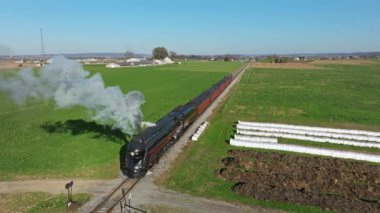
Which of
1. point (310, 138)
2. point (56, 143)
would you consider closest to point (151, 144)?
point (56, 143)

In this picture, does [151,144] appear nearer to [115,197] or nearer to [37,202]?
[115,197]

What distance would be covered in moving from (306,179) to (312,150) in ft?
26.0

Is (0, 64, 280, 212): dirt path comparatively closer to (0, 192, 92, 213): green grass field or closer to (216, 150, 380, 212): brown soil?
(0, 192, 92, 213): green grass field

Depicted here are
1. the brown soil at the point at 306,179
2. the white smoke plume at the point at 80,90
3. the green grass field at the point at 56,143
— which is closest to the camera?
the brown soil at the point at 306,179

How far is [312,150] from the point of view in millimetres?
35938

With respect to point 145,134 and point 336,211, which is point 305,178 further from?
point 145,134

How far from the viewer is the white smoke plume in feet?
110

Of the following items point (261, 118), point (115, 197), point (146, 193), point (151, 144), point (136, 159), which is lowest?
point (261, 118)

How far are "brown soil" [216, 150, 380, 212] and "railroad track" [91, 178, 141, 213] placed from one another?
305 inches

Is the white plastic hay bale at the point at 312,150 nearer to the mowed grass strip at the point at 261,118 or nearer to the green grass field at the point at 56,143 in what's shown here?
the mowed grass strip at the point at 261,118

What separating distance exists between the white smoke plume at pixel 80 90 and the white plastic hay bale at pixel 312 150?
12.3 meters

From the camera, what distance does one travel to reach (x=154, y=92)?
80250 millimetres

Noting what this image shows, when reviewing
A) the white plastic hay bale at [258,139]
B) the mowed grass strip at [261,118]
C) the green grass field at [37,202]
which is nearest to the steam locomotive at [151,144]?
the mowed grass strip at [261,118]

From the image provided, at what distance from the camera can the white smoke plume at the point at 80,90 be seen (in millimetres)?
33469
